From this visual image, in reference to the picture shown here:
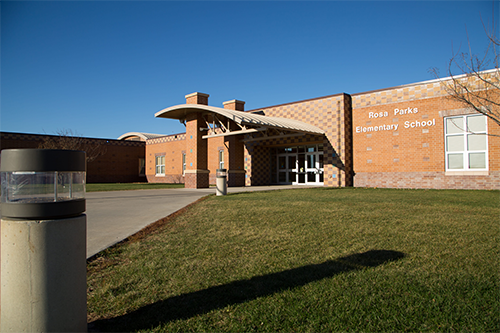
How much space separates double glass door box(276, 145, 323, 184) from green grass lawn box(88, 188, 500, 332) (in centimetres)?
1380

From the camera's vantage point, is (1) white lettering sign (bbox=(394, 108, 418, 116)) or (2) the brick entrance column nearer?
(1) white lettering sign (bbox=(394, 108, 418, 116))

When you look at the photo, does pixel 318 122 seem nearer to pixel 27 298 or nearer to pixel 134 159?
pixel 27 298

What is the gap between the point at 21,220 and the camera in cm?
205

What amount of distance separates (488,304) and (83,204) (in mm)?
3239

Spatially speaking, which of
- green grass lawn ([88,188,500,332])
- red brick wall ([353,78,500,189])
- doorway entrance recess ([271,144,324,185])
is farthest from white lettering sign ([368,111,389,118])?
green grass lawn ([88,188,500,332])

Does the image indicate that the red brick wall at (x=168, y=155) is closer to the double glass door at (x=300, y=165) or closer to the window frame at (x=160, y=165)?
the window frame at (x=160, y=165)

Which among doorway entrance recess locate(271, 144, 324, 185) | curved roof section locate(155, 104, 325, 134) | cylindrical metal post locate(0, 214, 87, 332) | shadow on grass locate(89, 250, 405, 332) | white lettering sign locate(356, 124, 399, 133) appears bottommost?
shadow on grass locate(89, 250, 405, 332)

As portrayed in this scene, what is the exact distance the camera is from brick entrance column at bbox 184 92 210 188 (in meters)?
18.0

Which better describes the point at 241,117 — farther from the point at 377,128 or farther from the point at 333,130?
the point at 377,128

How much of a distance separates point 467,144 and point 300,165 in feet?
30.2

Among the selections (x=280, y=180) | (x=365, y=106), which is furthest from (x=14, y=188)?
(x=280, y=180)

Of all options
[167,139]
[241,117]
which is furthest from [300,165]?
[167,139]

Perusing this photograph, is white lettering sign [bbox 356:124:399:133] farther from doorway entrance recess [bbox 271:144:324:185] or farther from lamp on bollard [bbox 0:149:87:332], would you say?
lamp on bollard [bbox 0:149:87:332]

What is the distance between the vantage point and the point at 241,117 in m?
14.9
